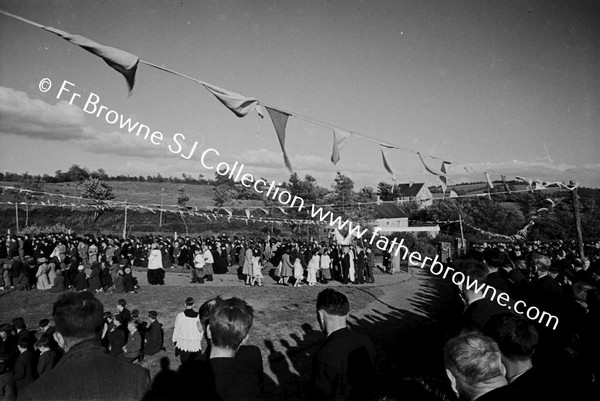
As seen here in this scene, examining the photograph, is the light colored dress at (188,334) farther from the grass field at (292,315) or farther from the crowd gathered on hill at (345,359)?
the crowd gathered on hill at (345,359)

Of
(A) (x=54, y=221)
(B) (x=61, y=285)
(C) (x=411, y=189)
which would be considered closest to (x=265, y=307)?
(B) (x=61, y=285)

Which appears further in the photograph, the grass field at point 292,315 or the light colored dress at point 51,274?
the light colored dress at point 51,274

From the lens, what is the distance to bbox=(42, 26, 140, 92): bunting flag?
371cm

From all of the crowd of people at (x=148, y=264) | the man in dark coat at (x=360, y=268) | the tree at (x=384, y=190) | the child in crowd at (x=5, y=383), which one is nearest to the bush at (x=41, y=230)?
the crowd of people at (x=148, y=264)

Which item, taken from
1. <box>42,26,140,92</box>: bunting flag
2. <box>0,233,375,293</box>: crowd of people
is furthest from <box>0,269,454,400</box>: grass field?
<box>42,26,140,92</box>: bunting flag

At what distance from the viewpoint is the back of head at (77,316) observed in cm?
225

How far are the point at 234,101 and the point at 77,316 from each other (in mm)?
3016

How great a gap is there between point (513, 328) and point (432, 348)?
20.9 feet

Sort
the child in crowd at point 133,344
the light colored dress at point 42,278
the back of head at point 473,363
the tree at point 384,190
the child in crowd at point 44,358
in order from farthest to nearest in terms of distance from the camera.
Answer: the tree at point 384,190 < the light colored dress at point 42,278 < the child in crowd at point 133,344 < the child in crowd at point 44,358 < the back of head at point 473,363

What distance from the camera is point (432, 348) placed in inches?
336

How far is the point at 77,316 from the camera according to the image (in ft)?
7.48

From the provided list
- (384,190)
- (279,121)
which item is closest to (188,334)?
(279,121)

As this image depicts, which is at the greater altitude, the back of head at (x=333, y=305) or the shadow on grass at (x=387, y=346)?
the back of head at (x=333, y=305)

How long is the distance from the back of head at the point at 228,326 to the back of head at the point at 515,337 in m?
1.93
